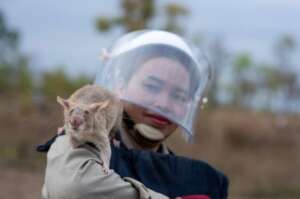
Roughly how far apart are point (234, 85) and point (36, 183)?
8697mm

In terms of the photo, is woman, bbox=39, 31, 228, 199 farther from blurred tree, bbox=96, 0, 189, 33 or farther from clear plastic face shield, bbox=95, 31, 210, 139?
blurred tree, bbox=96, 0, 189, 33

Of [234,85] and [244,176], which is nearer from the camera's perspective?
[244,176]

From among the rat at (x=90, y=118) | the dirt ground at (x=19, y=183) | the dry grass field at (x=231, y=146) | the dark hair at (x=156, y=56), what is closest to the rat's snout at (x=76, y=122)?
the rat at (x=90, y=118)

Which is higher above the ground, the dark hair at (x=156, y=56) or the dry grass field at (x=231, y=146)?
the dark hair at (x=156, y=56)

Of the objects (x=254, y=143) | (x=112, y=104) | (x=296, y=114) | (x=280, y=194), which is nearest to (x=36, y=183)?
(x=280, y=194)

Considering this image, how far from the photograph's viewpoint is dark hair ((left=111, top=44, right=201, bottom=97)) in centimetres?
262

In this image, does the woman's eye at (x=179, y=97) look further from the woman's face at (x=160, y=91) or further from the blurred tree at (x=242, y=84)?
the blurred tree at (x=242, y=84)

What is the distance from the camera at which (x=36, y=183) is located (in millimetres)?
11211

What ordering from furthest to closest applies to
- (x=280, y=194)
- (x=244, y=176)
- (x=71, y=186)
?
1. (x=244, y=176)
2. (x=280, y=194)
3. (x=71, y=186)

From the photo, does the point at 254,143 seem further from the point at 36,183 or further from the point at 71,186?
the point at 71,186

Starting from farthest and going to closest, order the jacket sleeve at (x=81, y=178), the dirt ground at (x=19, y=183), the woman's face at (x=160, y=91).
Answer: the dirt ground at (x=19, y=183)
the woman's face at (x=160, y=91)
the jacket sleeve at (x=81, y=178)

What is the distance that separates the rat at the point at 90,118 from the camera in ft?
6.50

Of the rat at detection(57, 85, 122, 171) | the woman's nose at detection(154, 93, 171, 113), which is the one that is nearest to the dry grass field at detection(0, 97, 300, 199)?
the woman's nose at detection(154, 93, 171, 113)

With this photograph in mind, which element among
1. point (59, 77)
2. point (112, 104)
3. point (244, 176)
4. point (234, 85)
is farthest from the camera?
point (234, 85)
